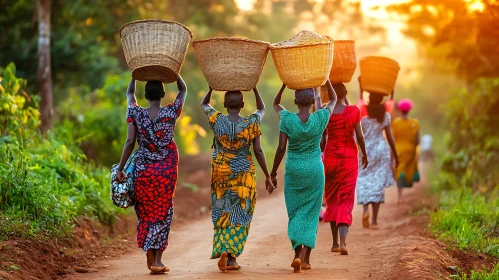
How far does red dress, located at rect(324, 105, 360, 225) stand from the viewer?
9.51 m

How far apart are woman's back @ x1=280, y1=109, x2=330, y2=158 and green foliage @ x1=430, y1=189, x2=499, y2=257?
2410 mm

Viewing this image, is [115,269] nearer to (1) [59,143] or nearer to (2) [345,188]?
A: (2) [345,188]

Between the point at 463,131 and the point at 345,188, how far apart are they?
9.50 meters

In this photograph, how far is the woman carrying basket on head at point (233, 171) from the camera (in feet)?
26.1

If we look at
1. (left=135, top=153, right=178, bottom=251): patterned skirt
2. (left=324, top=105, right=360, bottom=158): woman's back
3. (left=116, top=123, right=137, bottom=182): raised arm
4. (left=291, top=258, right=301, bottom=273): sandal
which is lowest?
(left=291, top=258, right=301, bottom=273): sandal

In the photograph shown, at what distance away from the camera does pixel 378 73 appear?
11.0 m

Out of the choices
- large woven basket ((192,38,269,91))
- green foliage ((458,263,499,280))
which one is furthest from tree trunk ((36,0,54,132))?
green foliage ((458,263,499,280))

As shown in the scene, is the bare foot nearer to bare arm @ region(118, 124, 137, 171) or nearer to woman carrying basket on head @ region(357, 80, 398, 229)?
bare arm @ region(118, 124, 137, 171)

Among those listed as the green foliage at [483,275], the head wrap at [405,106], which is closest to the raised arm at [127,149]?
the green foliage at [483,275]

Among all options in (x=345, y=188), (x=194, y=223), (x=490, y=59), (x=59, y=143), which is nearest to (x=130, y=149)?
(x=345, y=188)

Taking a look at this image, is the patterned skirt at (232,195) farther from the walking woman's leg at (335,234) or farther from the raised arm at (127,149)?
the walking woman's leg at (335,234)

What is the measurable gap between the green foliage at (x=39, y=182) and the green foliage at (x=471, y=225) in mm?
4567

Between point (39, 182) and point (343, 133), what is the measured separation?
12.2ft

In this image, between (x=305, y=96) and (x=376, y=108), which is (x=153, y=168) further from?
(x=376, y=108)
